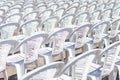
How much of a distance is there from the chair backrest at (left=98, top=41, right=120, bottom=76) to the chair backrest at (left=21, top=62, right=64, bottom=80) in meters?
0.89

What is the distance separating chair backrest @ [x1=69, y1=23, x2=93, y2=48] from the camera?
486 cm

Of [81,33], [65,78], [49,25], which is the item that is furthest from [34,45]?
[49,25]

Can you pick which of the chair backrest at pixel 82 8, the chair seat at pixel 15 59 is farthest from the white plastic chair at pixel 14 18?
the chair seat at pixel 15 59

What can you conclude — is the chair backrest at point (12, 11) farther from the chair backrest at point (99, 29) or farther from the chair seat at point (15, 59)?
the chair seat at point (15, 59)

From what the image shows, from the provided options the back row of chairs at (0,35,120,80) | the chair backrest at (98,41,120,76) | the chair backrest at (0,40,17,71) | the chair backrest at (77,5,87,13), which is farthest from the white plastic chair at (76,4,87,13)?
the chair backrest at (0,40,17,71)

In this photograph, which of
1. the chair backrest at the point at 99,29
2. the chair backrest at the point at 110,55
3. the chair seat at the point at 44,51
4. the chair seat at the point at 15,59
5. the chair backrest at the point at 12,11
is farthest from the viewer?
the chair backrest at the point at 12,11

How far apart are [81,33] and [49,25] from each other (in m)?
1.25

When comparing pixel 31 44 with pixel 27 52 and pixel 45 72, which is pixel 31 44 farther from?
pixel 45 72

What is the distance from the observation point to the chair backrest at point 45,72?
2533mm

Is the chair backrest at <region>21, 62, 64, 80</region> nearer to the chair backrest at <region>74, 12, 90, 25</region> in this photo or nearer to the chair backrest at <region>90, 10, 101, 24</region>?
the chair backrest at <region>74, 12, 90, 25</region>

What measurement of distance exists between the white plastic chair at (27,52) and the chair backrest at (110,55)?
94cm

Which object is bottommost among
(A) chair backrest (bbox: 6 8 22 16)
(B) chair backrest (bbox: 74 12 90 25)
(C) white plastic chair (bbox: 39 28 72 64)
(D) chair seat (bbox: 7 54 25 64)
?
(D) chair seat (bbox: 7 54 25 64)

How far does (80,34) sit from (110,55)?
1.35 metres

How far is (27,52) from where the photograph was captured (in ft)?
13.9
